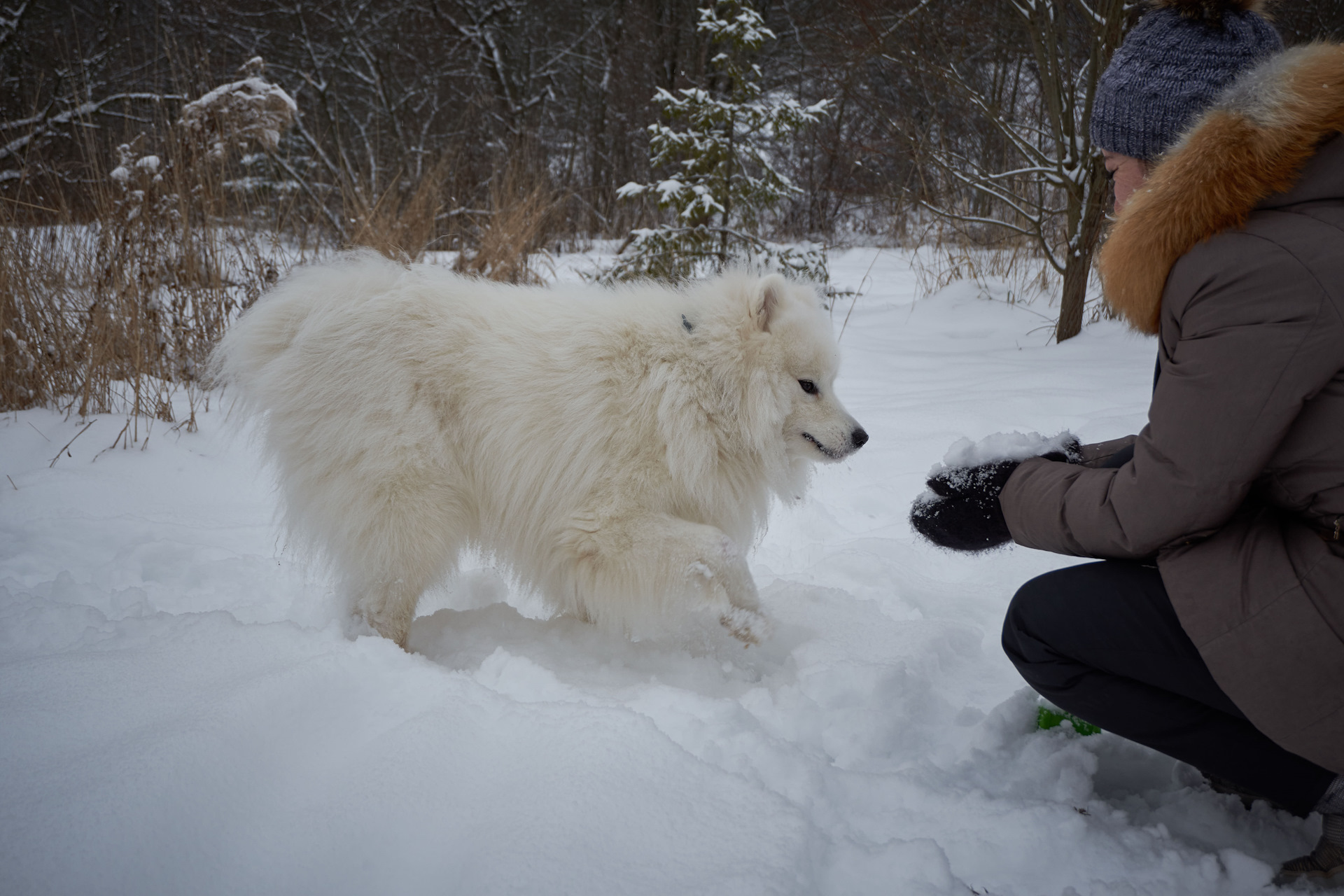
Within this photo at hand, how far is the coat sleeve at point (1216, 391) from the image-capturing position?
1.21 m

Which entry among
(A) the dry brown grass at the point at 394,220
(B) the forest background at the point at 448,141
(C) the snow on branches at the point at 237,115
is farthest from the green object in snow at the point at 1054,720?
(C) the snow on branches at the point at 237,115

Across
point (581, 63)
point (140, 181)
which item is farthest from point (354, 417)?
point (581, 63)

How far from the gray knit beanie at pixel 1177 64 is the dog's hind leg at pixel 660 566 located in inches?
65.6

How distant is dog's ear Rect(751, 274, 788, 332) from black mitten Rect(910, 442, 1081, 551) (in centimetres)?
110

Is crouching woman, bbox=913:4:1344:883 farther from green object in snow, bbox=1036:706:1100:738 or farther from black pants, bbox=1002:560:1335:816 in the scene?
green object in snow, bbox=1036:706:1100:738

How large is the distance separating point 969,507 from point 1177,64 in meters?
1.09

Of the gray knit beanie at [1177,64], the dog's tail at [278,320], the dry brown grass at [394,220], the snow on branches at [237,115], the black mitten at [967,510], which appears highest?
the snow on branches at [237,115]

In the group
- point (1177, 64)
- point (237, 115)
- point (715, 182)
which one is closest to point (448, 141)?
point (715, 182)

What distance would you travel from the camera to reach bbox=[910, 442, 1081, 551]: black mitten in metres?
1.81

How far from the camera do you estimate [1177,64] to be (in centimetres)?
154

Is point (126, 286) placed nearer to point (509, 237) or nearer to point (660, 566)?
point (509, 237)

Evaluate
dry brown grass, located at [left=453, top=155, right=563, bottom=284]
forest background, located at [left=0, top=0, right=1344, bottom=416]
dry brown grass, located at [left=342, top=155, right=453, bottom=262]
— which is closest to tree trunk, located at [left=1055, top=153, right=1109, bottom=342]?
forest background, located at [left=0, top=0, right=1344, bottom=416]

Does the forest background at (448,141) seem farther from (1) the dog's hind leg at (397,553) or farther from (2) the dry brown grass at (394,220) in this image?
(1) the dog's hind leg at (397,553)

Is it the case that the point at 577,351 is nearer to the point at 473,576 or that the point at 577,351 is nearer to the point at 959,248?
the point at 473,576
